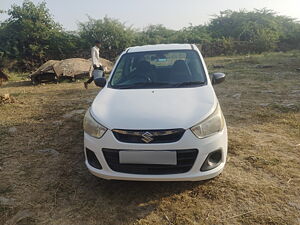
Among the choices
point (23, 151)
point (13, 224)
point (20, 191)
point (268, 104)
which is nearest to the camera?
point (13, 224)

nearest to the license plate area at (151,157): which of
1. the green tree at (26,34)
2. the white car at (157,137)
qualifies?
the white car at (157,137)

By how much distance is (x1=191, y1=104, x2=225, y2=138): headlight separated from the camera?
2.40 meters

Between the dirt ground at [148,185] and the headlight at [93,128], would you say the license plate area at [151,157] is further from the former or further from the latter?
the dirt ground at [148,185]

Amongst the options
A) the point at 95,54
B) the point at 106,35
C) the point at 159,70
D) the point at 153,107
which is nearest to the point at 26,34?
the point at 106,35

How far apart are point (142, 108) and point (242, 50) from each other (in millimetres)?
20555

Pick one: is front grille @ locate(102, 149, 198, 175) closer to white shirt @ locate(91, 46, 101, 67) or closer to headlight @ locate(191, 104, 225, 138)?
headlight @ locate(191, 104, 225, 138)

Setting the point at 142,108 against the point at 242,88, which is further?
the point at 242,88

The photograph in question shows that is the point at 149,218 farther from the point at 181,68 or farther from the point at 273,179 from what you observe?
the point at 181,68

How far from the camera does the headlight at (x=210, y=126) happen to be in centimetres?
240

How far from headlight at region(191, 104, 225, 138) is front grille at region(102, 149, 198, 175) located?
0.18m

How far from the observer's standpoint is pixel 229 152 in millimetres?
3537

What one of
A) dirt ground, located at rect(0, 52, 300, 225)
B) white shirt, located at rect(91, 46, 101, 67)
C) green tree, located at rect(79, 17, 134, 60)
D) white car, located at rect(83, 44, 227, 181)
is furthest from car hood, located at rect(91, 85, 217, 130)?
green tree, located at rect(79, 17, 134, 60)

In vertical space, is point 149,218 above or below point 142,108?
below

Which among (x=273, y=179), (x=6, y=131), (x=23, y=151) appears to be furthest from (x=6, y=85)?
(x=273, y=179)
